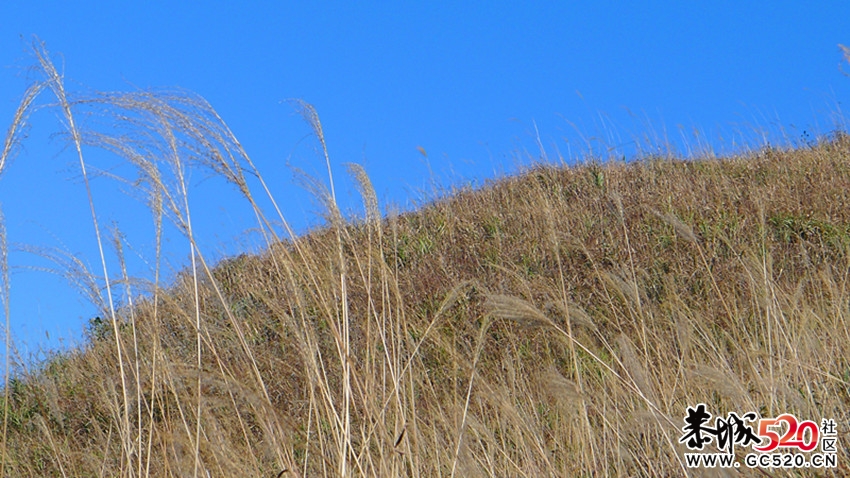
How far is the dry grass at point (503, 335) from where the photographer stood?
8.99 feet

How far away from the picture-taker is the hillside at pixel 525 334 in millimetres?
3146

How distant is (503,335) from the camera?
5590 millimetres

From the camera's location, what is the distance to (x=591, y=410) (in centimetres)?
383

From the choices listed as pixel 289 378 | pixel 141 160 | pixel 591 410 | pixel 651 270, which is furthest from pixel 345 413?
pixel 651 270

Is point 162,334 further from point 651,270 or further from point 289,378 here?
point 651,270

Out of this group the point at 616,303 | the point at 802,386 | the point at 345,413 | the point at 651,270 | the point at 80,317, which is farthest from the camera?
the point at 80,317

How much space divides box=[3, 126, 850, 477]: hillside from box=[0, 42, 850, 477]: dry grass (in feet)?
0.09

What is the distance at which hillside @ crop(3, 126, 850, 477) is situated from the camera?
3146mm

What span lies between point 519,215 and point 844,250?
2.91 meters

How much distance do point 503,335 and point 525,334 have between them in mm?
175

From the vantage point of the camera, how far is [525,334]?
18.0 ft

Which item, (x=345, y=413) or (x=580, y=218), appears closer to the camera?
(x=345, y=413)

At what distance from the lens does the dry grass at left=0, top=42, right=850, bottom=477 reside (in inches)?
108

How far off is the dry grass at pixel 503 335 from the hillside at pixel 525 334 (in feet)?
0.09
